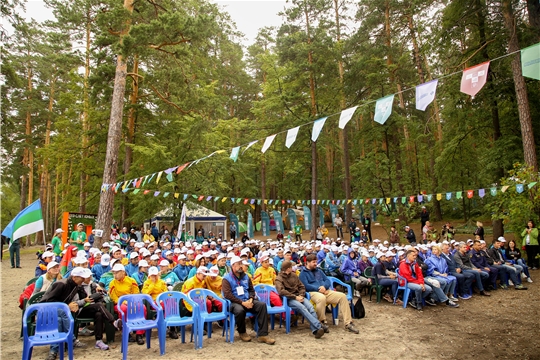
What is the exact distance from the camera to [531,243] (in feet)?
34.6

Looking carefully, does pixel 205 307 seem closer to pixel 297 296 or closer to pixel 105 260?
pixel 297 296

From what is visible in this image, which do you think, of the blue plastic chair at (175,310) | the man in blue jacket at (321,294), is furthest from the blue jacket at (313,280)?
the blue plastic chair at (175,310)

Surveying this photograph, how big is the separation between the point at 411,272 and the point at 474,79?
13.2ft

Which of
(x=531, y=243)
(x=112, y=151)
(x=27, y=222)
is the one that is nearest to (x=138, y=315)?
(x=27, y=222)

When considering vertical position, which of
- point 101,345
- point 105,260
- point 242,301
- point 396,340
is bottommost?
point 396,340

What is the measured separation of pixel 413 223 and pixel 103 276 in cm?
2192

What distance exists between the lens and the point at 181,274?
7.11 metres

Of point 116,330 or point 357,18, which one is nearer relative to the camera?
point 116,330

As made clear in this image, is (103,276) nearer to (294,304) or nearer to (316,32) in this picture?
(294,304)

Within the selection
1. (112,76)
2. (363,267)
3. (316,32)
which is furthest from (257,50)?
(363,267)

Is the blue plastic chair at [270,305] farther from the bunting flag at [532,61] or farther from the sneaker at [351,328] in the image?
the bunting flag at [532,61]

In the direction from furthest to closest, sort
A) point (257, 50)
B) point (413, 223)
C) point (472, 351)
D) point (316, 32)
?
point (257, 50) → point (413, 223) → point (316, 32) → point (472, 351)

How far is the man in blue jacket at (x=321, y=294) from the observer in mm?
5961

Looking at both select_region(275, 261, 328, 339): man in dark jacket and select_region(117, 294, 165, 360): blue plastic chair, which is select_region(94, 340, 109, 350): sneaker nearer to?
select_region(117, 294, 165, 360): blue plastic chair
